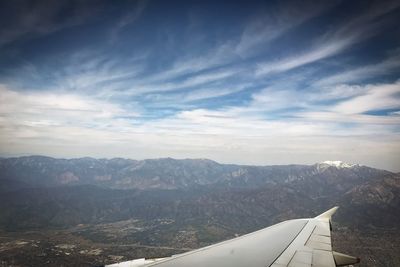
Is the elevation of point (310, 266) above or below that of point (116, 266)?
above

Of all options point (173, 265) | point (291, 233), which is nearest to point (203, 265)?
point (173, 265)

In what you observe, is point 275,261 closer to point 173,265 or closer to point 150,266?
point 173,265

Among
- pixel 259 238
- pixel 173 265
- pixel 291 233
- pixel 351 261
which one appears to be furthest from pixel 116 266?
pixel 351 261

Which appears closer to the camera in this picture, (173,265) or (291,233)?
(173,265)

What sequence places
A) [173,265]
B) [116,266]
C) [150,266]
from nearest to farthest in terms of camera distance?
[150,266]
[173,265]
[116,266]

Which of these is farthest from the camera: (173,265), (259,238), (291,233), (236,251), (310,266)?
(291,233)

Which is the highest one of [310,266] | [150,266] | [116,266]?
[150,266]
